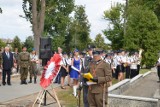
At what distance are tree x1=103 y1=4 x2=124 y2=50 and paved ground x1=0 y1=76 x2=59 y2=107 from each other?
35.6 meters

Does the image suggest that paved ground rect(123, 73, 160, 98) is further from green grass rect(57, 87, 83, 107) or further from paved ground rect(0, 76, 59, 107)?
paved ground rect(0, 76, 59, 107)

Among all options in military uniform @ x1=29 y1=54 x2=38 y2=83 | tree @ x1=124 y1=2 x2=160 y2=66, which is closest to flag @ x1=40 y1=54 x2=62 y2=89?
military uniform @ x1=29 y1=54 x2=38 y2=83

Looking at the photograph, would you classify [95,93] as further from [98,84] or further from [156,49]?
[156,49]

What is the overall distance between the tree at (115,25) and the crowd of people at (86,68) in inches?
1181

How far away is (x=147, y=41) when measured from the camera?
39.7 m

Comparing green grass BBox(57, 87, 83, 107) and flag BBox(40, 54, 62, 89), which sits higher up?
flag BBox(40, 54, 62, 89)

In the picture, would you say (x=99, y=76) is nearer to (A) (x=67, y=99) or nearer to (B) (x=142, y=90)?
(A) (x=67, y=99)

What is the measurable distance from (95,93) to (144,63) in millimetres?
31626

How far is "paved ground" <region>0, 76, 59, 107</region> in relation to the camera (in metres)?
12.9

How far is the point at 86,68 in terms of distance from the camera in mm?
9555

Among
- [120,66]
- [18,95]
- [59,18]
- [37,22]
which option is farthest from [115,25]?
[18,95]

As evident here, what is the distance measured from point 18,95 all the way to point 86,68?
19.6ft

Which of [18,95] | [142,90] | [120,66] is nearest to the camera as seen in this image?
[18,95]

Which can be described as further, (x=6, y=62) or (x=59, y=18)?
(x=59, y=18)
